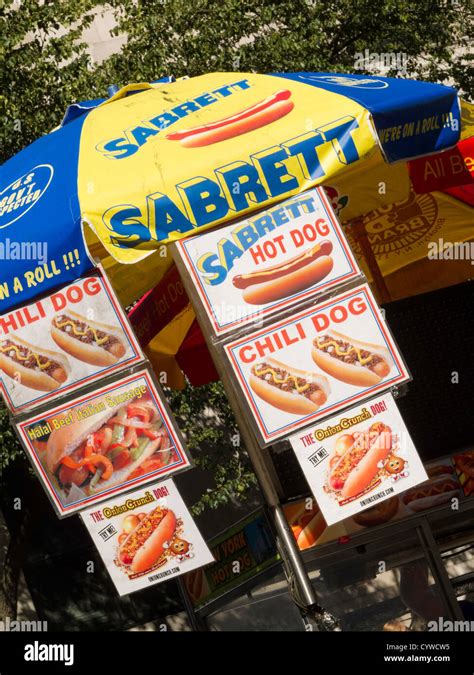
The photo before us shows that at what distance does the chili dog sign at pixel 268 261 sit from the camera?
14.8 ft

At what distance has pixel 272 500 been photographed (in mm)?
4969

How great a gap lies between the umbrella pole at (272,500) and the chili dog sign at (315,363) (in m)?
0.18

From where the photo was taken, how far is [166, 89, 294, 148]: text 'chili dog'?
4.73 meters

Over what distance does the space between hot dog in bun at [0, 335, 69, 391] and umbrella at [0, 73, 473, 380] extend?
0.73ft

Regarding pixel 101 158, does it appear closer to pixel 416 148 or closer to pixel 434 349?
pixel 416 148

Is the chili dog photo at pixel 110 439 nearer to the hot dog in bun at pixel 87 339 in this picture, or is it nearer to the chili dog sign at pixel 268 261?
the hot dog in bun at pixel 87 339

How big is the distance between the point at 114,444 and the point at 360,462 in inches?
45.9

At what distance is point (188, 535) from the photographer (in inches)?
185

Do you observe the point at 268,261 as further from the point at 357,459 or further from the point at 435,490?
the point at 435,490

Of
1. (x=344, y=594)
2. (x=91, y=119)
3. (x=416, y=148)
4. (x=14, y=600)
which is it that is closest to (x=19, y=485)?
(x=14, y=600)

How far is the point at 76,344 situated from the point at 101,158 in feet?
2.95

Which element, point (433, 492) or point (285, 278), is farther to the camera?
point (433, 492)

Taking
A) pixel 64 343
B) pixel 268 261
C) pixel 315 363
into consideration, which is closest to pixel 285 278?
pixel 268 261

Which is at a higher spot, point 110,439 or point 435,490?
point 110,439
